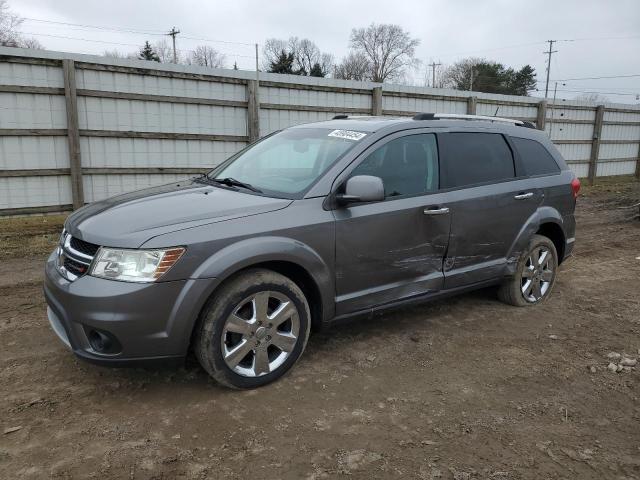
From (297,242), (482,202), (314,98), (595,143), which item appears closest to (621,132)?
(595,143)

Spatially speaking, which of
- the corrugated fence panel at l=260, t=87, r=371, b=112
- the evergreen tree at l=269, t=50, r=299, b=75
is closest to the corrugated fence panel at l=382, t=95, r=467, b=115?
the corrugated fence panel at l=260, t=87, r=371, b=112

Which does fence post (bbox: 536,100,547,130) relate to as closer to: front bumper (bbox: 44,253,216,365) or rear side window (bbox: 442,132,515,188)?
rear side window (bbox: 442,132,515,188)

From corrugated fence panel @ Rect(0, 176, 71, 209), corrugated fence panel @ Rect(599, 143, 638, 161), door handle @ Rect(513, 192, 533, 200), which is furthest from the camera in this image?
corrugated fence panel @ Rect(599, 143, 638, 161)

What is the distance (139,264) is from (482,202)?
284 cm

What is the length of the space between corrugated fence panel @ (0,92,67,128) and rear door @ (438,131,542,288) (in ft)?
22.4

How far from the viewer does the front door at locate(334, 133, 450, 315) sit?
11.9 feet

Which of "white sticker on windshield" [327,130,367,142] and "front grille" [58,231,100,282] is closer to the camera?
"front grille" [58,231,100,282]

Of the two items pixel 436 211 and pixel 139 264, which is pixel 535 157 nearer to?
pixel 436 211

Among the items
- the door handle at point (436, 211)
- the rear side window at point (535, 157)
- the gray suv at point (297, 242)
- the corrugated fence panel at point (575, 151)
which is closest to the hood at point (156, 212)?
the gray suv at point (297, 242)

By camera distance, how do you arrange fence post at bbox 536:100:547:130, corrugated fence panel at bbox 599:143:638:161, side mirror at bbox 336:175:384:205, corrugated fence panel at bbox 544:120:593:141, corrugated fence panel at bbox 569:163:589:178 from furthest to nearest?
1. corrugated fence panel at bbox 599:143:638:161
2. corrugated fence panel at bbox 569:163:589:178
3. corrugated fence panel at bbox 544:120:593:141
4. fence post at bbox 536:100:547:130
5. side mirror at bbox 336:175:384:205

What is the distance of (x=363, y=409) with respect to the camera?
3121 millimetres

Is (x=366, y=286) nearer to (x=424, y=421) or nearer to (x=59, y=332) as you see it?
(x=424, y=421)

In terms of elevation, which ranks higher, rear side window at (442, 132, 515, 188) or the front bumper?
rear side window at (442, 132, 515, 188)

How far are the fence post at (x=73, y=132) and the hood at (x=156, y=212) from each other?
554 cm
